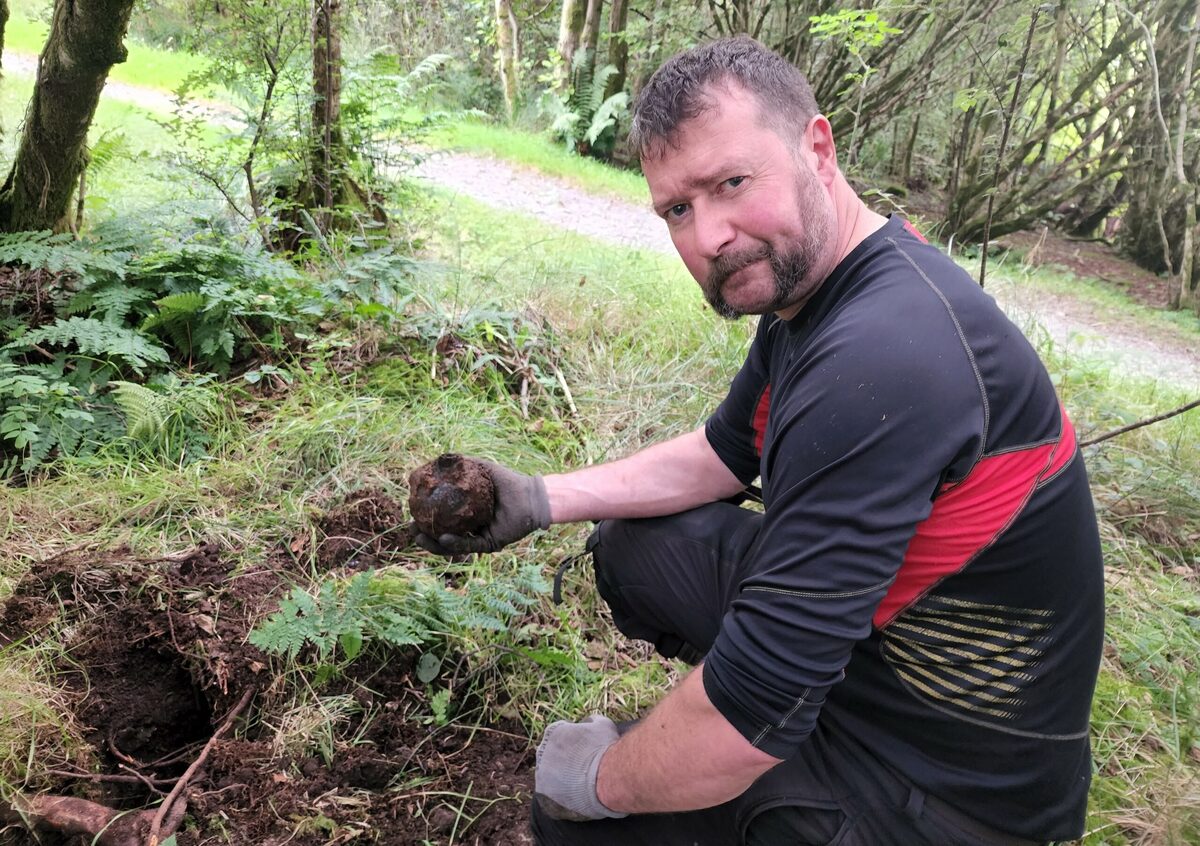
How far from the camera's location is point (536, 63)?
1355cm

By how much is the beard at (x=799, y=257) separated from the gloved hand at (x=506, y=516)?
88 centimetres

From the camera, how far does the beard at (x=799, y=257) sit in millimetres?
1439

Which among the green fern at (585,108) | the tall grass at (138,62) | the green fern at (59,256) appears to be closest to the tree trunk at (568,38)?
the green fern at (585,108)

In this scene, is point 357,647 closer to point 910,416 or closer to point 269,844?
point 269,844

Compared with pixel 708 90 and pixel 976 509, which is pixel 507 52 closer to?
pixel 708 90

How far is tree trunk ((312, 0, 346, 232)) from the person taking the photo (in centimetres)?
394

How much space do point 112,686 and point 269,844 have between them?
66cm

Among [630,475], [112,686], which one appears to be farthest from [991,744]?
[112,686]

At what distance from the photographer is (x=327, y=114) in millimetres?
4145

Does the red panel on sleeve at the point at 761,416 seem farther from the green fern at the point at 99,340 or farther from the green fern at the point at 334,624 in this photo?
the green fern at the point at 99,340

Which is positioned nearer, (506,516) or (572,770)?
(572,770)

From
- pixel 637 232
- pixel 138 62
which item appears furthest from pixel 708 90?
pixel 138 62

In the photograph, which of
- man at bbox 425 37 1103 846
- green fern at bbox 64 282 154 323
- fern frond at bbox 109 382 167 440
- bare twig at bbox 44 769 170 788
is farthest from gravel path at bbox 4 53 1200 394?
bare twig at bbox 44 769 170 788

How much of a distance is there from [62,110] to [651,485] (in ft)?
10.0
